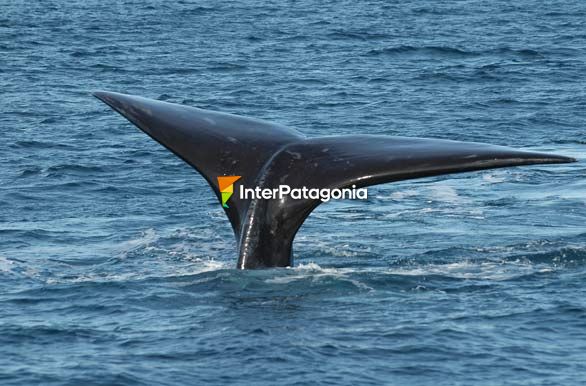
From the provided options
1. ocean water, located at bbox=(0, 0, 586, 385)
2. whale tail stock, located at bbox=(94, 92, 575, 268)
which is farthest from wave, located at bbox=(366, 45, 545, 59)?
whale tail stock, located at bbox=(94, 92, 575, 268)

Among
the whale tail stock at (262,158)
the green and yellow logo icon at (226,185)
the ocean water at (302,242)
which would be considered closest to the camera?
the ocean water at (302,242)

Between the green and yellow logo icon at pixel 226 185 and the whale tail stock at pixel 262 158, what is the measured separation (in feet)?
0.11

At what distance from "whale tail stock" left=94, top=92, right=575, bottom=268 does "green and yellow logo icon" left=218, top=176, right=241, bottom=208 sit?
3 cm

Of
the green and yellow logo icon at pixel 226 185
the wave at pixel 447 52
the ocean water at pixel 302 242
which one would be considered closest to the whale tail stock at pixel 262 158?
the green and yellow logo icon at pixel 226 185

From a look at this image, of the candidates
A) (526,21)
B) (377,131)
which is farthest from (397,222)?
(526,21)

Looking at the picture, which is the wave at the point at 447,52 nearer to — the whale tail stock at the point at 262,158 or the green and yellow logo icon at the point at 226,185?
the whale tail stock at the point at 262,158

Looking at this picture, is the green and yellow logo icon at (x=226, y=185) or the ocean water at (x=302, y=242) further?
the green and yellow logo icon at (x=226, y=185)

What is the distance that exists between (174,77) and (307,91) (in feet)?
13.8

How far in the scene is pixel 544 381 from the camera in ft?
38.2

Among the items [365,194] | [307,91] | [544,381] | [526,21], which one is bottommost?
[544,381]

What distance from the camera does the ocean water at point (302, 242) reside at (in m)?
12.2

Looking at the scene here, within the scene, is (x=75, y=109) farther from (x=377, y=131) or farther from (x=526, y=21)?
(x=526, y=21)

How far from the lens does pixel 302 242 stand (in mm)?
16422

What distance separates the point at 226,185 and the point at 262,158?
0.43 metres
